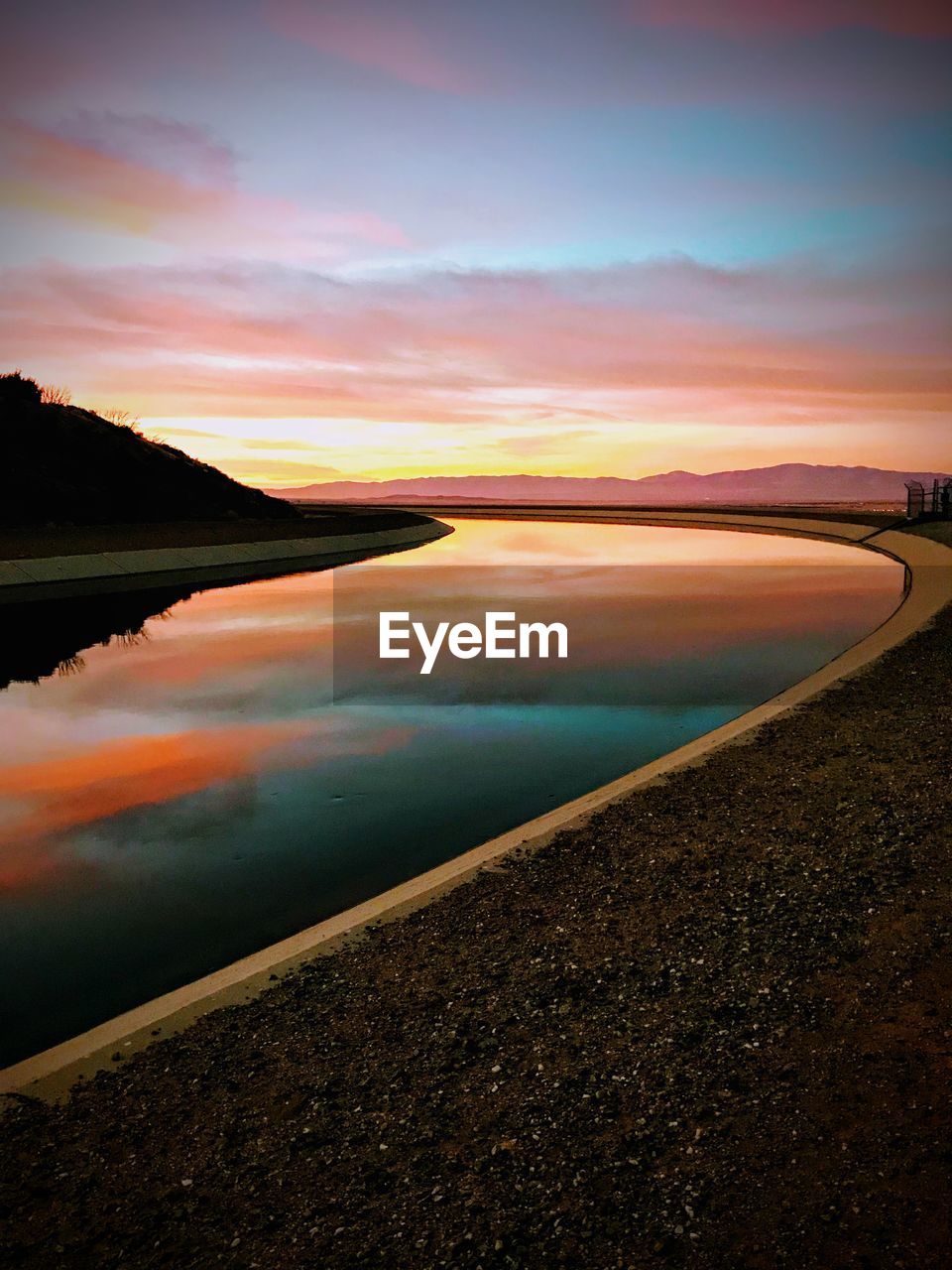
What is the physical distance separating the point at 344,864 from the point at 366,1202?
3.66 metres

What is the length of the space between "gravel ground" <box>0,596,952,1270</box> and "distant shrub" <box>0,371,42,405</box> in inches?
2370

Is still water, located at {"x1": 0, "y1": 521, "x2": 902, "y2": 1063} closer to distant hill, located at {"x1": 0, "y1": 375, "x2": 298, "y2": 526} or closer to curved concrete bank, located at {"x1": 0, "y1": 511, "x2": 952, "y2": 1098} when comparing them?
curved concrete bank, located at {"x1": 0, "y1": 511, "x2": 952, "y2": 1098}

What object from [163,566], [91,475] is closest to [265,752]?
[163,566]

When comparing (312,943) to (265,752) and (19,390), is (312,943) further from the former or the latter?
(19,390)

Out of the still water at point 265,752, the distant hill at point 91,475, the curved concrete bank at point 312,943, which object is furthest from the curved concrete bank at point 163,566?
the curved concrete bank at point 312,943

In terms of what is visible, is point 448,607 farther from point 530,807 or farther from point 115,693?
point 530,807

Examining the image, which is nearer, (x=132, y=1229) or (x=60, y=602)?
(x=132, y=1229)

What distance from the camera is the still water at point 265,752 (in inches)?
239

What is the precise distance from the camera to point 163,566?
111ft

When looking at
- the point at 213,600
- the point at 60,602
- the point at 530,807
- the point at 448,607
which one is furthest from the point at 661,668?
the point at 60,602

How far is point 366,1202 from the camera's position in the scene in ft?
11.3

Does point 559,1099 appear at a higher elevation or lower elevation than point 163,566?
lower

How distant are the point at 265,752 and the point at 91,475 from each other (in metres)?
47.1

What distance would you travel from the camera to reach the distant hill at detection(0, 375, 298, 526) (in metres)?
45.8
